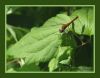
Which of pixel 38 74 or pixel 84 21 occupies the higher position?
pixel 84 21

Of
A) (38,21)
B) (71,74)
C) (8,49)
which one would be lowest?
(71,74)

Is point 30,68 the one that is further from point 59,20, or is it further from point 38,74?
point 59,20

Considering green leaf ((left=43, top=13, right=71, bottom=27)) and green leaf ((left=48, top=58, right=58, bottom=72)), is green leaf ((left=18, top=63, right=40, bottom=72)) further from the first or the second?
green leaf ((left=43, top=13, right=71, bottom=27))

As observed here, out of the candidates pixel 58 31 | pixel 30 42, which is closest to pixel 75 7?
pixel 58 31

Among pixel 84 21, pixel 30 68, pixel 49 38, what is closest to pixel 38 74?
pixel 30 68

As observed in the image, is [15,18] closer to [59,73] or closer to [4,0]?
[4,0]

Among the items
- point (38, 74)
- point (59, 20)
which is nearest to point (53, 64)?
point (38, 74)

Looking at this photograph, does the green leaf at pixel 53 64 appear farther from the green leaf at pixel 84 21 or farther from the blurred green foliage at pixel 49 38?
the green leaf at pixel 84 21

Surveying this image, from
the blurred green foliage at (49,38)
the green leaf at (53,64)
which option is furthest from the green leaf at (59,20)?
the green leaf at (53,64)
